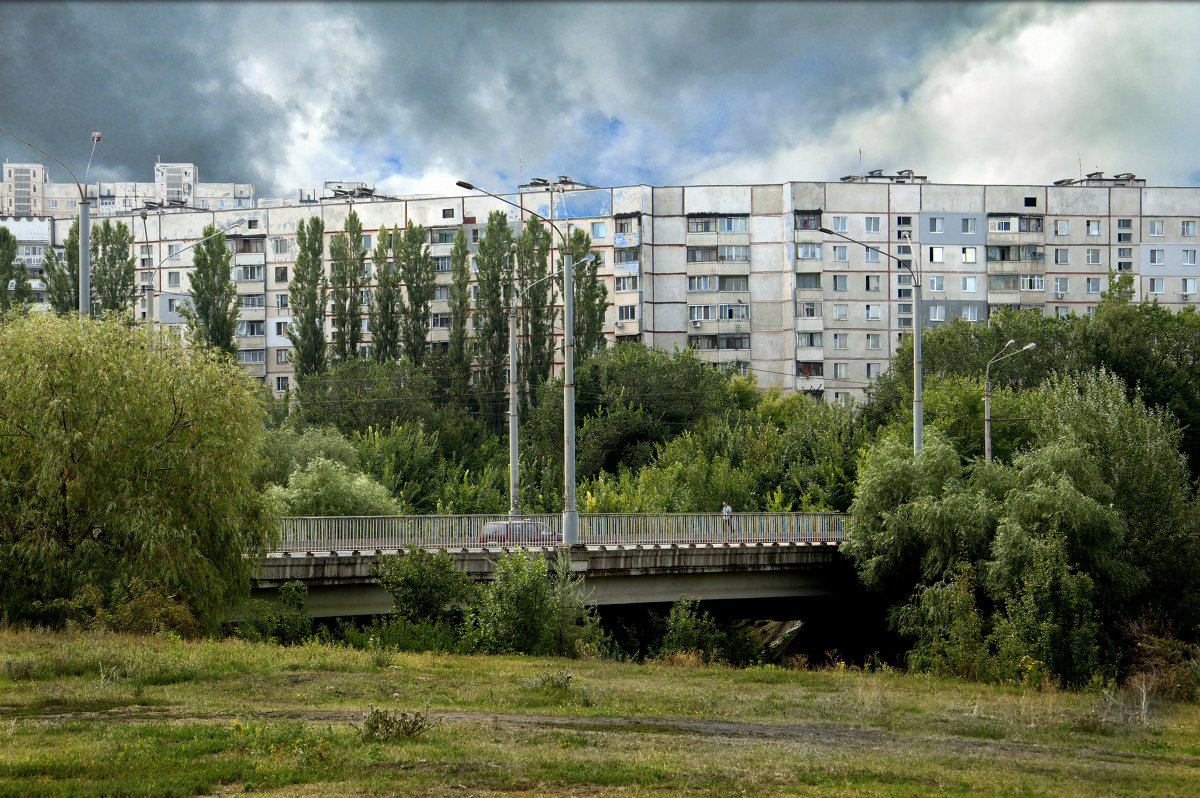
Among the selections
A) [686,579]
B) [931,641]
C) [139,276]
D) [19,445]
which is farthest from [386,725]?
[139,276]

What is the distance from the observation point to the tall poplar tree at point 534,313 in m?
78.3

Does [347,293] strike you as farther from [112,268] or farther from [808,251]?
[808,251]

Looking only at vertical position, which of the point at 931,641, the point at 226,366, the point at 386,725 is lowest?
the point at 931,641

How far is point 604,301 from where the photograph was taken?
7894 centimetres

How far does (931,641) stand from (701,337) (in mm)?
57103

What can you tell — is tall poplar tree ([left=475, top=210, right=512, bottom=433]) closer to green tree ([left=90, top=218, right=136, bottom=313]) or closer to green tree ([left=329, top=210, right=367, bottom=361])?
green tree ([left=329, top=210, right=367, bottom=361])

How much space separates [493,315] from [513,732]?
65.0 meters

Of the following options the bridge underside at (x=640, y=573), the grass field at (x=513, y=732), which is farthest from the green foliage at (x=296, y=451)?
the grass field at (x=513, y=732)

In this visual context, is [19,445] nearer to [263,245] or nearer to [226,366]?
[226,366]

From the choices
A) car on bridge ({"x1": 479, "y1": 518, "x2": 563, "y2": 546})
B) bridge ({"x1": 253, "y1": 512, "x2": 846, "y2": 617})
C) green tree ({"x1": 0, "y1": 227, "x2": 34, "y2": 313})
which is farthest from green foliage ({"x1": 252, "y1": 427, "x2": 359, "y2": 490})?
green tree ({"x1": 0, "y1": 227, "x2": 34, "y2": 313})

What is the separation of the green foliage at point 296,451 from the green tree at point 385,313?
58.7 feet

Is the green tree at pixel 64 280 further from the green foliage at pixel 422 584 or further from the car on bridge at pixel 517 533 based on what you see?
A: the green foliage at pixel 422 584

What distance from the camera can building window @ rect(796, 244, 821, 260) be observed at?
87750 mm

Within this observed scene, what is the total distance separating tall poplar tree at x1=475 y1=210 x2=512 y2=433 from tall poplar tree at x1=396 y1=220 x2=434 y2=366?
413 centimetres
